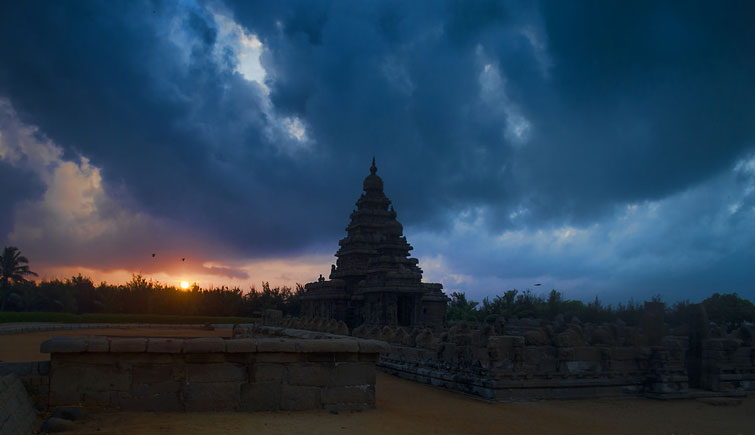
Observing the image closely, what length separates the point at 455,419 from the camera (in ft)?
26.9

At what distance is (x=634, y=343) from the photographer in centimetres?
1238

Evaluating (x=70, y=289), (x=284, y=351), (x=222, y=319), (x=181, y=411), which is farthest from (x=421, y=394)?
(x=70, y=289)

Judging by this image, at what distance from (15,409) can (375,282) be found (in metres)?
23.6

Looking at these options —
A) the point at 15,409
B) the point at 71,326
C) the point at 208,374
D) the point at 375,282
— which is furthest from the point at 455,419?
the point at 71,326

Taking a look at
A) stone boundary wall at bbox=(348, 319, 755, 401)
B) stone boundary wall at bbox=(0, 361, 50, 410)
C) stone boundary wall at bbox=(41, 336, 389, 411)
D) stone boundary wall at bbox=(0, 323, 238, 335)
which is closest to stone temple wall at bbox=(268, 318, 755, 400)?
stone boundary wall at bbox=(348, 319, 755, 401)

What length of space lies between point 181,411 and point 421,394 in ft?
17.5

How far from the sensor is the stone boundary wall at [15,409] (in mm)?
5270

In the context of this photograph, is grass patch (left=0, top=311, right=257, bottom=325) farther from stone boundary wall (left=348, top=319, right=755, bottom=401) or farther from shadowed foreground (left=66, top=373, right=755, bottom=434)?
shadowed foreground (left=66, top=373, right=755, bottom=434)

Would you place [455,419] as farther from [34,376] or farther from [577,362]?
[34,376]

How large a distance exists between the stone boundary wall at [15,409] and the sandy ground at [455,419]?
22.4 inches

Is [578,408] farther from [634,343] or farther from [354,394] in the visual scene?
[354,394]

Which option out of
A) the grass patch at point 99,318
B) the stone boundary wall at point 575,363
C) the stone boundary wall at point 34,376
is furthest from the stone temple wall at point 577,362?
the grass patch at point 99,318

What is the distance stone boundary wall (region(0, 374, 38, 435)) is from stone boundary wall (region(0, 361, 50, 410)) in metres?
0.18

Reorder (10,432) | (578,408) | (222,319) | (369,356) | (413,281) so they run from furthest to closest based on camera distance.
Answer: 1. (222,319)
2. (413,281)
3. (578,408)
4. (369,356)
5. (10,432)
